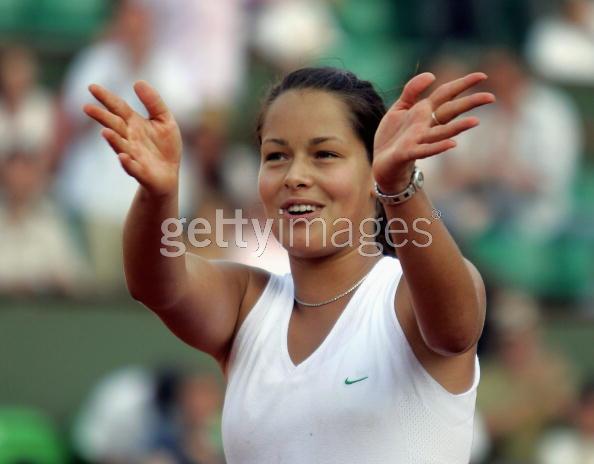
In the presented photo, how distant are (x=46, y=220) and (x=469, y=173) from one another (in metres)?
2.62

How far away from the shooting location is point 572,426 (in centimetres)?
716

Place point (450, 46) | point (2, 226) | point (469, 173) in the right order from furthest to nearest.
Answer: point (450, 46), point (469, 173), point (2, 226)

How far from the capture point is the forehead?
303 cm

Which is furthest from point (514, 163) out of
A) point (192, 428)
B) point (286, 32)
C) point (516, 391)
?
point (192, 428)

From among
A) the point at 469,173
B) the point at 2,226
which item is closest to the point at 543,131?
the point at 469,173

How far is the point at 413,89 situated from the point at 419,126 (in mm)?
87

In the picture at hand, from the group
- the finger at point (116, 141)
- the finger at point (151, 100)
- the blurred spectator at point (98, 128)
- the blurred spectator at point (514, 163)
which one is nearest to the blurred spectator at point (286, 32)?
the blurred spectator at point (98, 128)

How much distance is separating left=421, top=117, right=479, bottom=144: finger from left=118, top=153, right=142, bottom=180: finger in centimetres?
66

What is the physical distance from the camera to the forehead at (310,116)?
3033mm

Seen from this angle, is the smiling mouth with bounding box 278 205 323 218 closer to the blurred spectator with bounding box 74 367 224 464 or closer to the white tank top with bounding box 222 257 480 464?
the white tank top with bounding box 222 257 480 464

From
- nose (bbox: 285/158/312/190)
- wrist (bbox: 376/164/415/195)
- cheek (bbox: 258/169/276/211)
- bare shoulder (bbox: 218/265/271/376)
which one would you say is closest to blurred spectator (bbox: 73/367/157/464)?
bare shoulder (bbox: 218/265/271/376)

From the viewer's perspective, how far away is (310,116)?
3.05 m

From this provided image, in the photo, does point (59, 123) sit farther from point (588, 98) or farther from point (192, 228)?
point (588, 98)

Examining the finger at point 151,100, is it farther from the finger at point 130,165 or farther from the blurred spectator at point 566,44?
the blurred spectator at point 566,44
